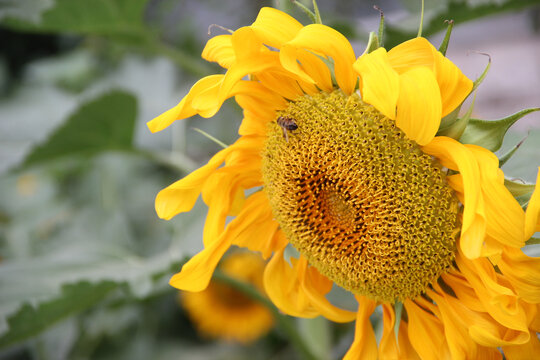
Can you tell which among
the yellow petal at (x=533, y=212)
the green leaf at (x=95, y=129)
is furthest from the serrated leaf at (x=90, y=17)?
the yellow petal at (x=533, y=212)

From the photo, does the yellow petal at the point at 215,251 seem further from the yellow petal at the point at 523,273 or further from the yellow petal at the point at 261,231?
the yellow petal at the point at 523,273

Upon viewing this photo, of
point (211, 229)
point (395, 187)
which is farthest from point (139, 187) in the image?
point (395, 187)

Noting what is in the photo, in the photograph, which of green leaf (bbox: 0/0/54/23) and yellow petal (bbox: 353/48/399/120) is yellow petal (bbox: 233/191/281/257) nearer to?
yellow petal (bbox: 353/48/399/120)

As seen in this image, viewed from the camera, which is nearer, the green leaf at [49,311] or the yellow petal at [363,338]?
the yellow petal at [363,338]

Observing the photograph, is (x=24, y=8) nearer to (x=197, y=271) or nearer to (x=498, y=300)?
(x=197, y=271)

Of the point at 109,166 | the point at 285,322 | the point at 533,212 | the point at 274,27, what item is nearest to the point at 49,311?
the point at 285,322

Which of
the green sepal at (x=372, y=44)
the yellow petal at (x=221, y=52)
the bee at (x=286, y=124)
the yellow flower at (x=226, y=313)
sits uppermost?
the green sepal at (x=372, y=44)

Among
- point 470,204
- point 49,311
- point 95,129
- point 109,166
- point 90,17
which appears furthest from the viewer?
point 109,166
